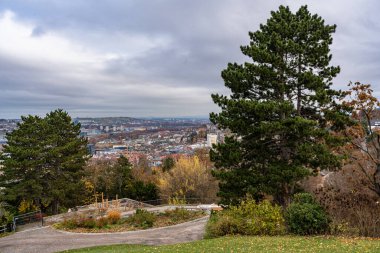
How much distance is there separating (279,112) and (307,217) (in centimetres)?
537

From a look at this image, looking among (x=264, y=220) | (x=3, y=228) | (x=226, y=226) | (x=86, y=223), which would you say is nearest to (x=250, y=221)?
(x=264, y=220)

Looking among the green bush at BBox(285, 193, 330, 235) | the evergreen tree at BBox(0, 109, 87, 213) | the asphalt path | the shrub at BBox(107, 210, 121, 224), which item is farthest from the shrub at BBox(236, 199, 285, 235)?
the evergreen tree at BBox(0, 109, 87, 213)

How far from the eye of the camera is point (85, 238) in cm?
1791

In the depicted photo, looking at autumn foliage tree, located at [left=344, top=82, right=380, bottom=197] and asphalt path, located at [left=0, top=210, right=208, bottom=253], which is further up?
autumn foliage tree, located at [left=344, top=82, right=380, bottom=197]

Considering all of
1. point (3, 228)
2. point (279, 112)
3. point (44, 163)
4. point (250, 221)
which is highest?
point (279, 112)

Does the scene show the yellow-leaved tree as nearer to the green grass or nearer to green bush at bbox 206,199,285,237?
green bush at bbox 206,199,285,237

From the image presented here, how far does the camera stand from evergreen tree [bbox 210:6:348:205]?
1620 cm

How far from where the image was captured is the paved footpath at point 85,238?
53.7 ft

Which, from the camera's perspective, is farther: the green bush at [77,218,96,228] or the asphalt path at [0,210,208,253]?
the green bush at [77,218,96,228]

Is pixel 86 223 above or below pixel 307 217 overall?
below

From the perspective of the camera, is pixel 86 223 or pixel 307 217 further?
pixel 86 223

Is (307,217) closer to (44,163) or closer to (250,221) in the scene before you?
(250,221)

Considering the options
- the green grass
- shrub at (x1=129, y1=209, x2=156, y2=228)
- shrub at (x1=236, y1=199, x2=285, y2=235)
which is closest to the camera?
the green grass

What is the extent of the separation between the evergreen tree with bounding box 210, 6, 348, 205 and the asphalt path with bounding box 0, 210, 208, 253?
3212 millimetres
